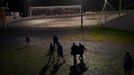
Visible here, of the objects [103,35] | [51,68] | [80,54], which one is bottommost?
[103,35]

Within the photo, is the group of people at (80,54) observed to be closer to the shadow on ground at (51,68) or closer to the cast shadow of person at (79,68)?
the cast shadow of person at (79,68)

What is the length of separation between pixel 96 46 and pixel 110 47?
1.53 metres

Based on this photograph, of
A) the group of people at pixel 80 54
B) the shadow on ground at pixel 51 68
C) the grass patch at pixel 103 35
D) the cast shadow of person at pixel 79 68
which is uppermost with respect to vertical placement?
the group of people at pixel 80 54

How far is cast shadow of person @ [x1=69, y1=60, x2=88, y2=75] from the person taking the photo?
2047cm

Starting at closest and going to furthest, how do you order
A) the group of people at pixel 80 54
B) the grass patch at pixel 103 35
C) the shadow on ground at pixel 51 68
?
→ 1. the group of people at pixel 80 54
2. the shadow on ground at pixel 51 68
3. the grass patch at pixel 103 35

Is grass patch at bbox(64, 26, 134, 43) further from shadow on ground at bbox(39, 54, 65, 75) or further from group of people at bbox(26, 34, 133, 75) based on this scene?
shadow on ground at bbox(39, 54, 65, 75)

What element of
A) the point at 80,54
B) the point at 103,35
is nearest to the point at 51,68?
the point at 80,54

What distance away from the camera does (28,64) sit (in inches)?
914

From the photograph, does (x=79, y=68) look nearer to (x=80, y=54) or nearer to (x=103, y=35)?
(x=80, y=54)

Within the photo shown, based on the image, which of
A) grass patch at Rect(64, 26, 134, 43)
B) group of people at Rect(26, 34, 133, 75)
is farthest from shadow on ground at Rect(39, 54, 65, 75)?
grass patch at Rect(64, 26, 134, 43)

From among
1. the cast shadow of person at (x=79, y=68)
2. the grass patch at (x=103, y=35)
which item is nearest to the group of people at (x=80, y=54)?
the cast shadow of person at (x=79, y=68)

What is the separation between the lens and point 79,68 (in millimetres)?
21625

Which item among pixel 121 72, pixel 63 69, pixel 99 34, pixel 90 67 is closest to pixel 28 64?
pixel 63 69

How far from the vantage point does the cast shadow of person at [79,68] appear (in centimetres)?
2047
